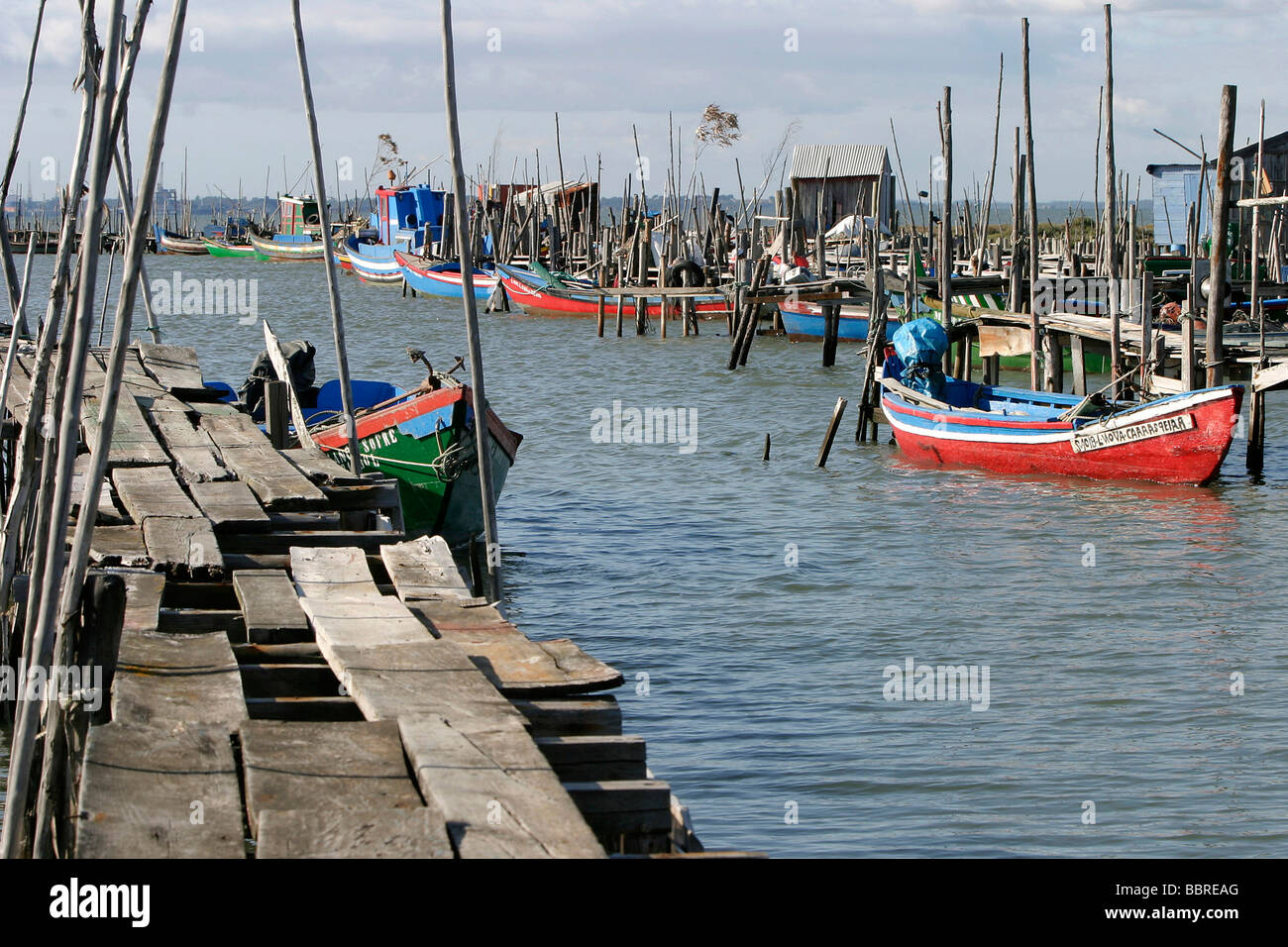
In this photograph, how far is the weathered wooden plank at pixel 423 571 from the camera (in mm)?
6289

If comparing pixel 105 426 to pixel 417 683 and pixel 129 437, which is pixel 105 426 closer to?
pixel 417 683

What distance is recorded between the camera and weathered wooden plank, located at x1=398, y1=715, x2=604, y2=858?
360 centimetres

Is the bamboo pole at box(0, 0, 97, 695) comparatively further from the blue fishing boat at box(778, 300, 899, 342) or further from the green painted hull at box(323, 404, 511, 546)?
the blue fishing boat at box(778, 300, 899, 342)

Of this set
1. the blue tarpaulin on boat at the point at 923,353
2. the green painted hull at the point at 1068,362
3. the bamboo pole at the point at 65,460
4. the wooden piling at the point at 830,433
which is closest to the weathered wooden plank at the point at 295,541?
the bamboo pole at the point at 65,460

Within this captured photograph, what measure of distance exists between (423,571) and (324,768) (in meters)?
2.57

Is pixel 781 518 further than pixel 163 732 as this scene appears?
Yes

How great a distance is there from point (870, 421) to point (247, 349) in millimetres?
18136

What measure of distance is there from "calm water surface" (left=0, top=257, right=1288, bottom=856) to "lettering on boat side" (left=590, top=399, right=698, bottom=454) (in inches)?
11.3

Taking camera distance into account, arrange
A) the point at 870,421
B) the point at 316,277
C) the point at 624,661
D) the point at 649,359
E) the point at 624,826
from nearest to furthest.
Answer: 1. the point at 624,826
2. the point at 624,661
3. the point at 870,421
4. the point at 649,359
5. the point at 316,277

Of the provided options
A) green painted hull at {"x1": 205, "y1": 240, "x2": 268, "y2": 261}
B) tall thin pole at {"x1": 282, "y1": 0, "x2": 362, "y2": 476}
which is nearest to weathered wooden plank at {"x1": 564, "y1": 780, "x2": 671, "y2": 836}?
tall thin pole at {"x1": 282, "y1": 0, "x2": 362, "y2": 476}

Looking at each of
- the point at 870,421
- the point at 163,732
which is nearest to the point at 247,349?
the point at 870,421

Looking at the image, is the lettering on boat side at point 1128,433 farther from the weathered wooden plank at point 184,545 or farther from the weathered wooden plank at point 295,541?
the weathered wooden plank at point 184,545

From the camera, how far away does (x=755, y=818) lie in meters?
7.00

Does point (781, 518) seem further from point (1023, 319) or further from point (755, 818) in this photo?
point (755, 818)
